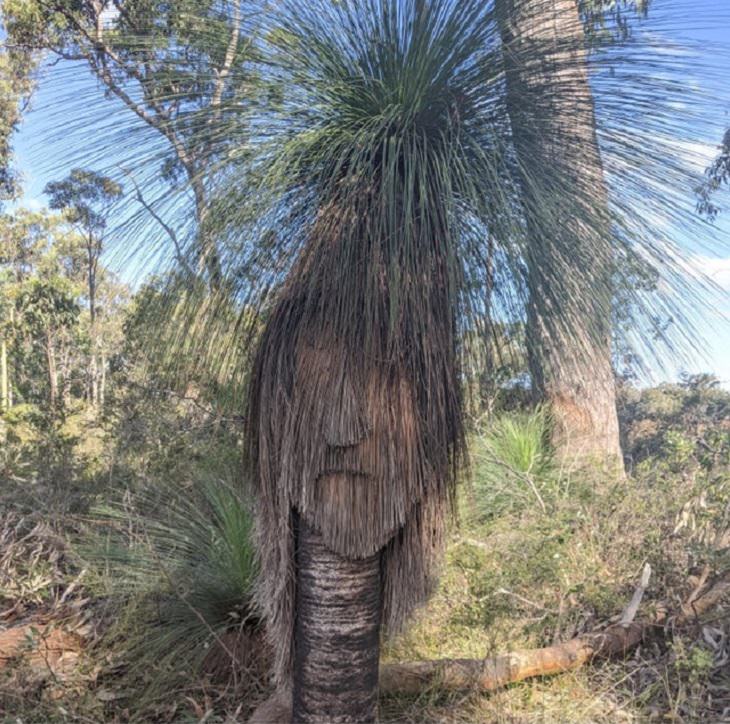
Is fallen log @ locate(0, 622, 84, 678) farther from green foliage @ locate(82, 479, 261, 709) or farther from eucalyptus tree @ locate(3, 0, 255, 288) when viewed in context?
eucalyptus tree @ locate(3, 0, 255, 288)

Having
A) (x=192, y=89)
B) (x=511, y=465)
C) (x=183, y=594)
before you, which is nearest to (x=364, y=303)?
(x=192, y=89)

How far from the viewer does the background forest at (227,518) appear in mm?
1655

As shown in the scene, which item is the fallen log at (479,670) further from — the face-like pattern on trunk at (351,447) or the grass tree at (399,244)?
the face-like pattern on trunk at (351,447)

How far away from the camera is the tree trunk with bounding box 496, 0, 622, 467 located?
1.48 meters

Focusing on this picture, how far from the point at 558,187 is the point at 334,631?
1.42 metres

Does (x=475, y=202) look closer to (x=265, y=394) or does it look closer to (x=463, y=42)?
(x=463, y=42)

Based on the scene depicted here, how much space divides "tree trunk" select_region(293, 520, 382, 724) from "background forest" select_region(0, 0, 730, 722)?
377 millimetres

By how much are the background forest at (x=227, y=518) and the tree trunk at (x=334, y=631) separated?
14.8 inches

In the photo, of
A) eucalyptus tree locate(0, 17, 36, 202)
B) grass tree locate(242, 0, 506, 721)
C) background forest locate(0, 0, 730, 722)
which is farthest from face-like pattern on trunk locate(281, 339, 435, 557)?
eucalyptus tree locate(0, 17, 36, 202)

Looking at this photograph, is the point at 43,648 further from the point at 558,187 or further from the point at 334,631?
the point at 558,187

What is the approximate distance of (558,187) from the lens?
58.9 inches

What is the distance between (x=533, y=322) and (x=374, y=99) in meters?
0.76

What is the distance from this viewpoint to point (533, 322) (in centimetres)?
160

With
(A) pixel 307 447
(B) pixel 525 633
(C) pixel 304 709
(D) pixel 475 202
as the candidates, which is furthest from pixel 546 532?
(D) pixel 475 202
